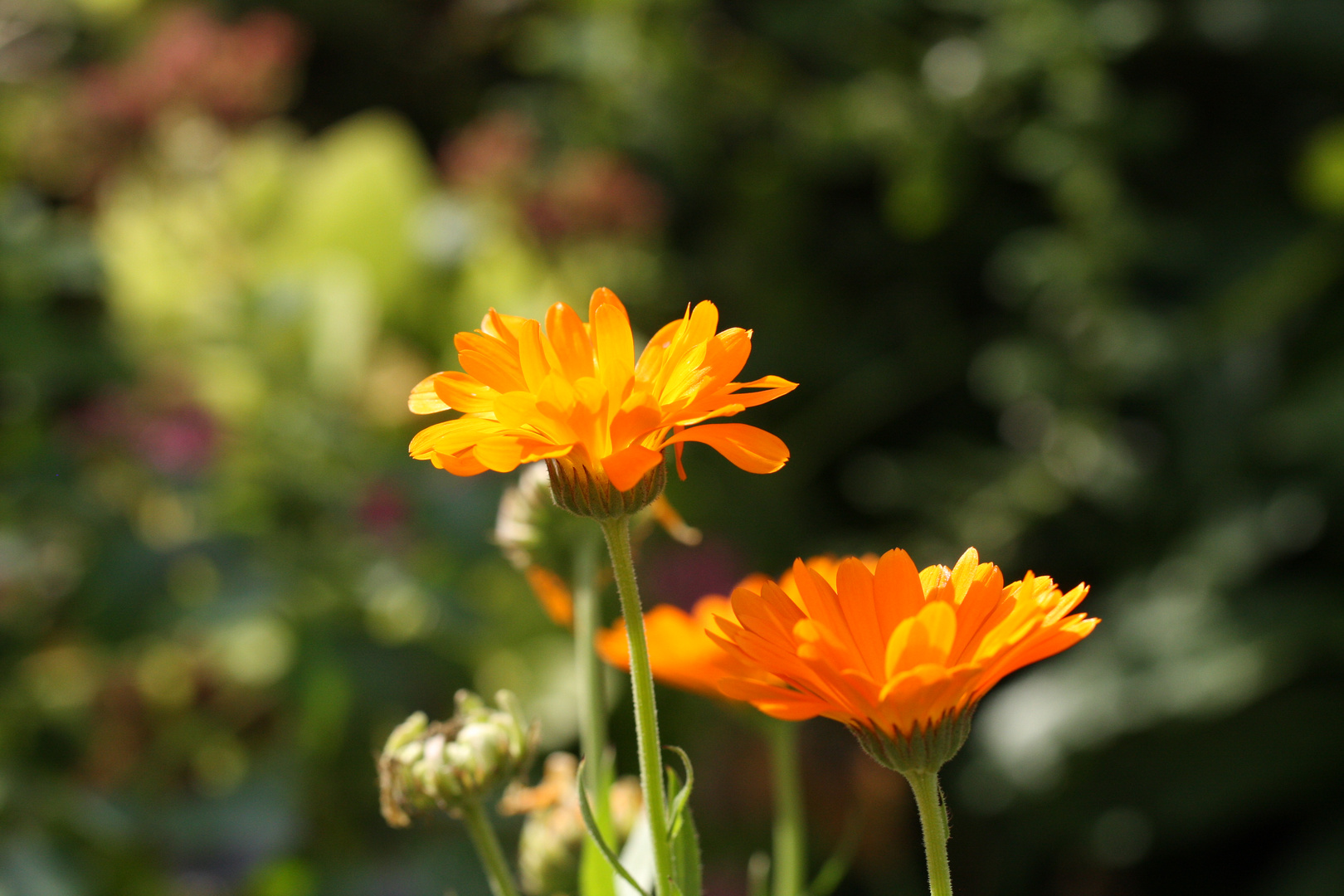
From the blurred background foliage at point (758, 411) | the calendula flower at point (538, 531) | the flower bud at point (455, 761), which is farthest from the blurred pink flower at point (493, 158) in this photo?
the flower bud at point (455, 761)

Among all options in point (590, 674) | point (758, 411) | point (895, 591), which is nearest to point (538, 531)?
point (590, 674)

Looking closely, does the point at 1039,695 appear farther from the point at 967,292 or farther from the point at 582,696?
the point at 582,696

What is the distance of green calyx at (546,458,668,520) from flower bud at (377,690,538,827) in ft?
0.22

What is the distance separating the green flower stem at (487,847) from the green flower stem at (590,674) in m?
0.03

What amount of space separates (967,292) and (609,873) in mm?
1234

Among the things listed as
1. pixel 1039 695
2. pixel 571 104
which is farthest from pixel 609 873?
pixel 571 104

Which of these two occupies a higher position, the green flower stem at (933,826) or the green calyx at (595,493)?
the green calyx at (595,493)

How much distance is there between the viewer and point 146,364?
4.03ft

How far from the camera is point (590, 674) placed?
1.07 ft

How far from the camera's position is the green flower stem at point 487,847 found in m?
0.28

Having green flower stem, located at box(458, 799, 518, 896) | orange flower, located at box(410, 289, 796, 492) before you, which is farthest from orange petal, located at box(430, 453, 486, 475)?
green flower stem, located at box(458, 799, 518, 896)

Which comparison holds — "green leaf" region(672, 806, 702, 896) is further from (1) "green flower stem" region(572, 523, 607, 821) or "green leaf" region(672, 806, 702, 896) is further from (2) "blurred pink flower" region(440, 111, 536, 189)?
(2) "blurred pink flower" region(440, 111, 536, 189)

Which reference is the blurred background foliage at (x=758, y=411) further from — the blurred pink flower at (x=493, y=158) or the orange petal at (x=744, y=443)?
the orange petal at (x=744, y=443)

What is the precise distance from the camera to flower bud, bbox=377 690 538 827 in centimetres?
29
